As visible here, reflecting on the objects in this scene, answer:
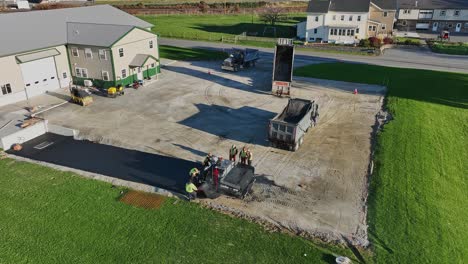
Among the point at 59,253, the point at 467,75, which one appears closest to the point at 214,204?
the point at 59,253

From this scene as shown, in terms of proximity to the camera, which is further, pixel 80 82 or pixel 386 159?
pixel 80 82

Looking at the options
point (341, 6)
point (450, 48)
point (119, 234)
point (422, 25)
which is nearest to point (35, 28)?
point (119, 234)

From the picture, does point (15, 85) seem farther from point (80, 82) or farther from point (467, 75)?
point (467, 75)

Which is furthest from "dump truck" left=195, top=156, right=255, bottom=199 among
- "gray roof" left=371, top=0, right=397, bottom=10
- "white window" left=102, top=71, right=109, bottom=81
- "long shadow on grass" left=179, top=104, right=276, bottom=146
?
"gray roof" left=371, top=0, right=397, bottom=10

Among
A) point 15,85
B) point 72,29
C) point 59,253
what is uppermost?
point 72,29

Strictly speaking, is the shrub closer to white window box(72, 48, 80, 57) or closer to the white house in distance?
the white house in distance

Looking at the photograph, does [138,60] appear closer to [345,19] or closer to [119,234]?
[119,234]

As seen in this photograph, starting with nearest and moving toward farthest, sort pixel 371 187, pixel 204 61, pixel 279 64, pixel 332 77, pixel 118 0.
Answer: pixel 371 187
pixel 279 64
pixel 332 77
pixel 204 61
pixel 118 0
